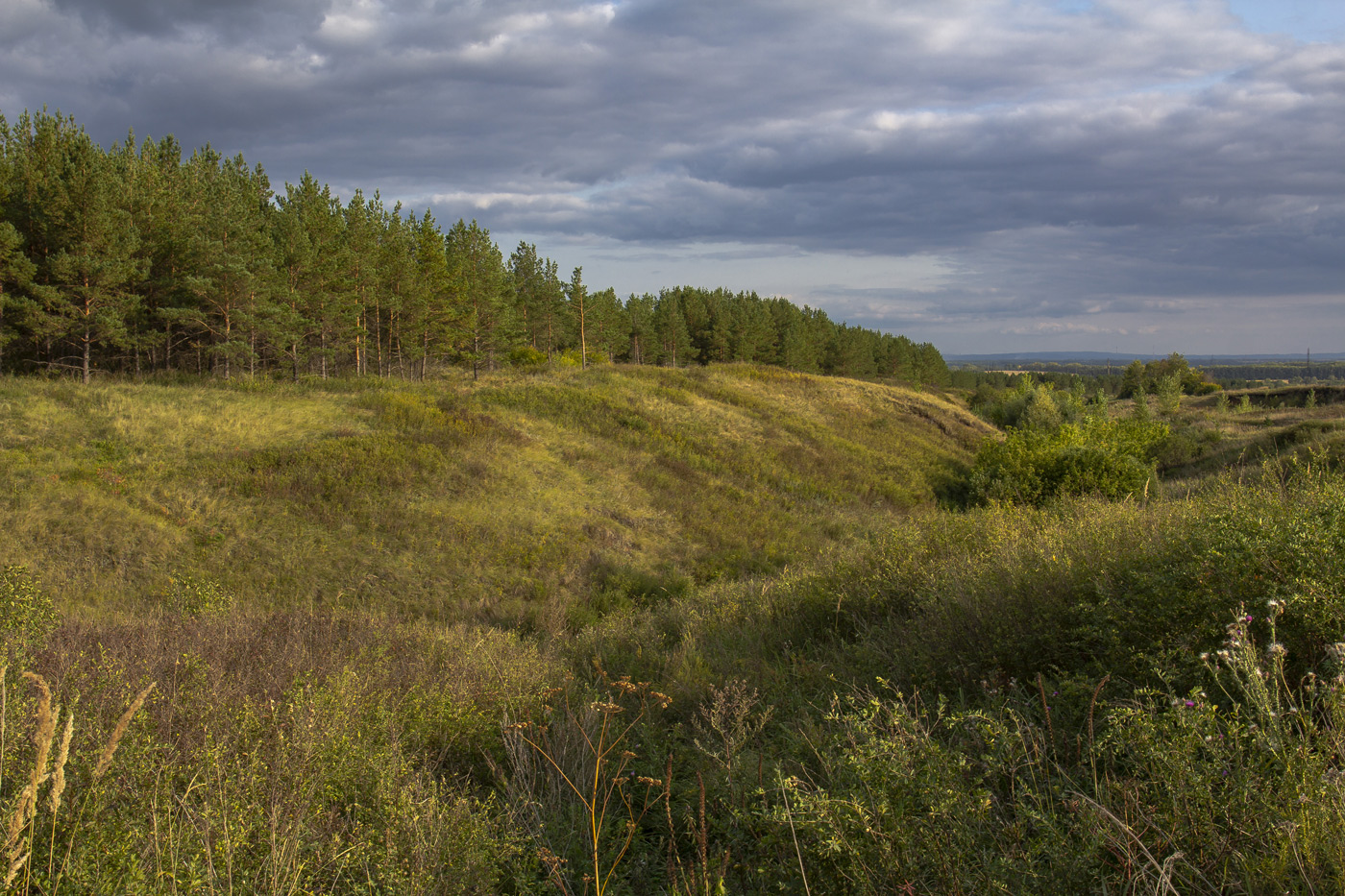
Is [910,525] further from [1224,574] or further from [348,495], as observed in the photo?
[348,495]

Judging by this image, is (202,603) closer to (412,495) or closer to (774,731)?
(774,731)

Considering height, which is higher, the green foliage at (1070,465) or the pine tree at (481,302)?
the pine tree at (481,302)

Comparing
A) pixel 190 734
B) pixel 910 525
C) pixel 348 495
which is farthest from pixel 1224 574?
pixel 348 495

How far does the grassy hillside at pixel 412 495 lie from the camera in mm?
14344

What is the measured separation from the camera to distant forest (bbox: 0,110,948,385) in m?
25.7

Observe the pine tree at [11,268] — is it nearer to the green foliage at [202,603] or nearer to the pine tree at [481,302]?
the pine tree at [481,302]

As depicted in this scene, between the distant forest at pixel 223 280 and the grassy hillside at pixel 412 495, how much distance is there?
4.53 meters

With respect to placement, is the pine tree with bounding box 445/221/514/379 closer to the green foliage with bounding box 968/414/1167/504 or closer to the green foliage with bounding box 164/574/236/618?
the green foliage with bounding box 968/414/1167/504

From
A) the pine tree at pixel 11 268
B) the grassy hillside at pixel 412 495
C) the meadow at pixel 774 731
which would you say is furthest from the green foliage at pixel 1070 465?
the pine tree at pixel 11 268

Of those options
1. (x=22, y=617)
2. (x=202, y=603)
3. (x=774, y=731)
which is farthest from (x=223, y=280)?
(x=774, y=731)

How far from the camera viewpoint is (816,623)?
21.8 ft

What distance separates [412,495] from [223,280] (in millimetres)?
17383

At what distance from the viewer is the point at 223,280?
2812 cm

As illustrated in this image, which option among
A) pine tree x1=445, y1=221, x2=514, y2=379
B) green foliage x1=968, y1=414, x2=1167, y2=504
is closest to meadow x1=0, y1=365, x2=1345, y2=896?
green foliage x1=968, y1=414, x2=1167, y2=504
